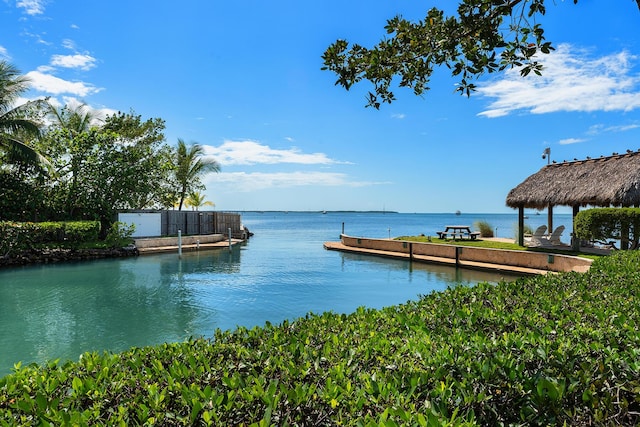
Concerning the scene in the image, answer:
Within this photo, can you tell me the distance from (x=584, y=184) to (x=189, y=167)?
84.3 feet

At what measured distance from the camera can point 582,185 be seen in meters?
15.7

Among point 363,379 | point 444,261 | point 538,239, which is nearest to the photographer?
point 363,379

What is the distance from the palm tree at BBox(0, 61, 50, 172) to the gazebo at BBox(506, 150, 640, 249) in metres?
21.5

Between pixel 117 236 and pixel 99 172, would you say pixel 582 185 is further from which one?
pixel 99 172

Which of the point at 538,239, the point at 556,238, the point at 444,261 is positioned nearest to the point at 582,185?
the point at 556,238

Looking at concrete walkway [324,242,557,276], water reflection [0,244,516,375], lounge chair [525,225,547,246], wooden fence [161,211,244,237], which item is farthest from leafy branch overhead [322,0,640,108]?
wooden fence [161,211,244,237]

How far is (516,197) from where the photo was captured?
1783 cm

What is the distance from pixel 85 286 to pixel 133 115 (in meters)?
17.8

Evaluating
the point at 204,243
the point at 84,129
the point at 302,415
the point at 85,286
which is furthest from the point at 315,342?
the point at 84,129

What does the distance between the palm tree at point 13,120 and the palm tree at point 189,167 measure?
1244 cm

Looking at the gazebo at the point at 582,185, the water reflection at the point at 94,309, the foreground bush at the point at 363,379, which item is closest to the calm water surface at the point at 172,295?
the water reflection at the point at 94,309

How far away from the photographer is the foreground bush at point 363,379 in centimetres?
174

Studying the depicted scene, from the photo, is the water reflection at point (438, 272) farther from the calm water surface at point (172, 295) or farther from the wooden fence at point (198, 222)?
the wooden fence at point (198, 222)

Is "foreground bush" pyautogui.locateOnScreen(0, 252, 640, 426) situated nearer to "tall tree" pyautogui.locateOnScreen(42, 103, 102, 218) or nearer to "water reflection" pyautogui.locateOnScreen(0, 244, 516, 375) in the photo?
"water reflection" pyautogui.locateOnScreen(0, 244, 516, 375)
